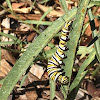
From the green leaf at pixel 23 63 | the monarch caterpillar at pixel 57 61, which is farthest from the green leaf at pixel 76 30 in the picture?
the monarch caterpillar at pixel 57 61

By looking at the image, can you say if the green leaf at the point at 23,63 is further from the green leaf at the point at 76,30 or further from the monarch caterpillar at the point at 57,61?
the monarch caterpillar at the point at 57,61

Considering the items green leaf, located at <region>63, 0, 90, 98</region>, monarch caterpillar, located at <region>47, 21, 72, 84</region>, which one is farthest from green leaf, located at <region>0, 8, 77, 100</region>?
monarch caterpillar, located at <region>47, 21, 72, 84</region>

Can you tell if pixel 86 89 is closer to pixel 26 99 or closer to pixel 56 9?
pixel 26 99

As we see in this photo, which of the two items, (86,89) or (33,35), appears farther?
(33,35)

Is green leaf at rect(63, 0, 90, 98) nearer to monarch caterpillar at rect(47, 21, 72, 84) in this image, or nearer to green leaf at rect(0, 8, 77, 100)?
green leaf at rect(0, 8, 77, 100)

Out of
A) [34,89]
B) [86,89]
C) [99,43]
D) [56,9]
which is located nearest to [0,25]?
[56,9]

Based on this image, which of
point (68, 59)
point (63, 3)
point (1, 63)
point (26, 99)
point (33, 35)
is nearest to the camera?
point (68, 59)

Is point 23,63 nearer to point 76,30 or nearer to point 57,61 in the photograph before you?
point 76,30

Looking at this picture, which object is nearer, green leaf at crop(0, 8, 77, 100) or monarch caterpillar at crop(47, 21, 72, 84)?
green leaf at crop(0, 8, 77, 100)

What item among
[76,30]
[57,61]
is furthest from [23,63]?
[57,61]

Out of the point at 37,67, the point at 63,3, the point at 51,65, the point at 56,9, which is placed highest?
the point at 63,3

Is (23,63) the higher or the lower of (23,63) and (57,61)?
the higher
